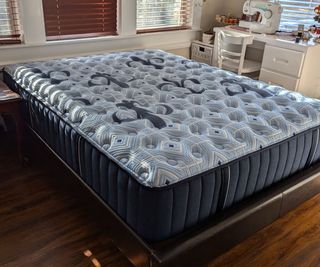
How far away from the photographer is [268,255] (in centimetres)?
174

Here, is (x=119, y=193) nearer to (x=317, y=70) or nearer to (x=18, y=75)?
(x=18, y=75)

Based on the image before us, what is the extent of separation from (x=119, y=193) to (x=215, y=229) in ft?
1.45

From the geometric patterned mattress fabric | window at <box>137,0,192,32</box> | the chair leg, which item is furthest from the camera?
window at <box>137,0,192,32</box>

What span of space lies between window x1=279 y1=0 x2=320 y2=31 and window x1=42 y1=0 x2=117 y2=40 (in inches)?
69.5

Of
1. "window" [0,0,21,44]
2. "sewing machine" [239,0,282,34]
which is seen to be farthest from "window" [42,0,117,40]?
"sewing machine" [239,0,282,34]

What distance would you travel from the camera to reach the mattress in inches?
54.5

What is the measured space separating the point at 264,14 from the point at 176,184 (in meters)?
2.64

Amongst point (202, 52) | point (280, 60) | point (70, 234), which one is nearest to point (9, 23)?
point (70, 234)

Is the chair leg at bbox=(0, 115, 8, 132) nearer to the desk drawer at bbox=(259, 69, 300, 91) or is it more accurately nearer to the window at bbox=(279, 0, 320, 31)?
the desk drawer at bbox=(259, 69, 300, 91)

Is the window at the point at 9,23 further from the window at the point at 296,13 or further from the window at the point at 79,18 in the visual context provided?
the window at the point at 296,13

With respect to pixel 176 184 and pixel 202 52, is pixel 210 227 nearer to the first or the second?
pixel 176 184

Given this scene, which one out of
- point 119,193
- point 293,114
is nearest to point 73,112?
point 119,193

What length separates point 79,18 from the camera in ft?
9.99

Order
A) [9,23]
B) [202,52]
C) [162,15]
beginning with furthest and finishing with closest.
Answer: [202,52]
[162,15]
[9,23]
